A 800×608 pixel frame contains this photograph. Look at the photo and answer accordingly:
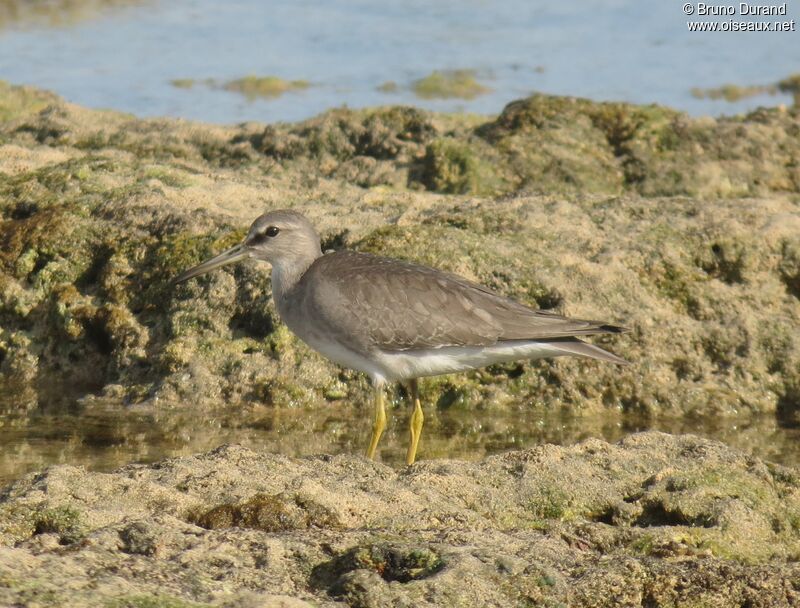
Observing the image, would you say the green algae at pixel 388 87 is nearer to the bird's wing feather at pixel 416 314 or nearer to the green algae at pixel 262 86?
the green algae at pixel 262 86

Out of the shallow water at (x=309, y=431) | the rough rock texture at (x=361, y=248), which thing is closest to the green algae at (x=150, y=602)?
the shallow water at (x=309, y=431)

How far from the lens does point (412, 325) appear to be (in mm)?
6828

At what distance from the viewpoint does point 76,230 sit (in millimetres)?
8445

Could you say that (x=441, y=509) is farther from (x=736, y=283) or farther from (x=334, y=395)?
(x=736, y=283)

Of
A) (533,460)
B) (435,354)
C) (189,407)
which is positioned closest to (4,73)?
(189,407)

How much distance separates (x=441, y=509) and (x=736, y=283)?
3964 millimetres

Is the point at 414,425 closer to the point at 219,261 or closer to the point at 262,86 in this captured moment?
the point at 219,261

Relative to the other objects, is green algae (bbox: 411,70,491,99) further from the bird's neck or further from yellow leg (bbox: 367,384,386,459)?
yellow leg (bbox: 367,384,386,459)

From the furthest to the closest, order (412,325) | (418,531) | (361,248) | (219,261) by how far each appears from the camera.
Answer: (361,248)
(219,261)
(412,325)
(418,531)

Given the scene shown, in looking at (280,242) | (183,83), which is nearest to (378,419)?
(280,242)

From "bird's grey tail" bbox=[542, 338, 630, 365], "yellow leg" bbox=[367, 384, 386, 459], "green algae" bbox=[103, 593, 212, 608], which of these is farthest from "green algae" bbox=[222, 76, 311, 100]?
"green algae" bbox=[103, 593, 212, 608]

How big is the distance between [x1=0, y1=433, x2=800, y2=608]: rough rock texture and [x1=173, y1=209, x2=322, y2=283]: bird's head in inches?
80.7

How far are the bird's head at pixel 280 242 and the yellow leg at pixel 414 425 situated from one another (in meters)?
0.93

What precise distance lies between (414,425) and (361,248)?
161 centimetres
